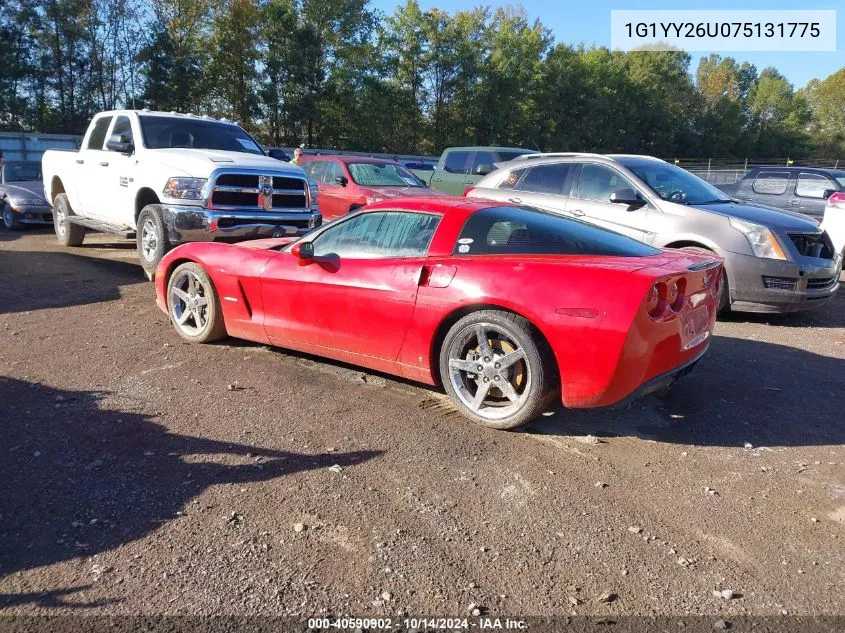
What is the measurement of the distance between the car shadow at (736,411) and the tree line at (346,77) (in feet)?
111

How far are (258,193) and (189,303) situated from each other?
287 cm

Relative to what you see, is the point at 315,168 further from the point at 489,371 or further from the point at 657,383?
the point at 657,383

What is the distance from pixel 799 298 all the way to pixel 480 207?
4.34 m

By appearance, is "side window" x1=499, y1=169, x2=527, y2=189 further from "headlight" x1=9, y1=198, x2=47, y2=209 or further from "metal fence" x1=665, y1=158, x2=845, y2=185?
"metal fence" x1=665, y1=158, x2=845, y2=185

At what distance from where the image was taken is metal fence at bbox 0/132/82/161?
70.9 ft

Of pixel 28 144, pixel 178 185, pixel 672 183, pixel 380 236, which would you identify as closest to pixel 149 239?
pixel 178 185

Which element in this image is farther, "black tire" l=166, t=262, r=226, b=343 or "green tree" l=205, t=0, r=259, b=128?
"green tree" l=205, t=0, r=259, b=128

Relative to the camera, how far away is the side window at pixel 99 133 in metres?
9.64

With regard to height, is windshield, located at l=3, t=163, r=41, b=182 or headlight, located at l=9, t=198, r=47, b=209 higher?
windshield, located at l=3, t=163, r=41, b=182

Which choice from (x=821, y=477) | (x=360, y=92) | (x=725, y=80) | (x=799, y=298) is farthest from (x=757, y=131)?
(x=821, y=477)

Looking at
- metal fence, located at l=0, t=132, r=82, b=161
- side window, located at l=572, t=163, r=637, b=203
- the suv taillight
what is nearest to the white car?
the suv taillight

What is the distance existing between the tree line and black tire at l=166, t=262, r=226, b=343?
3071 centimetres

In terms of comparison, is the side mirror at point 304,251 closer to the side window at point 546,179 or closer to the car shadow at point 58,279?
the car shadow at point 58,279

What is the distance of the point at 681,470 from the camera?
3.66m
